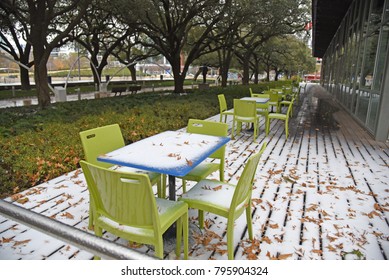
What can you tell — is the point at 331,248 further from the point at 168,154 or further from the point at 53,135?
the point at 53,135

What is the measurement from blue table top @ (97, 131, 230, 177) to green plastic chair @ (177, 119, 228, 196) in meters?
0.35

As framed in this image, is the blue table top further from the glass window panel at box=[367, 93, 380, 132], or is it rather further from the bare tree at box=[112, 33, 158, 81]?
the bare tree at box=[112, 33, 158, 81]

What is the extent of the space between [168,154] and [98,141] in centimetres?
82

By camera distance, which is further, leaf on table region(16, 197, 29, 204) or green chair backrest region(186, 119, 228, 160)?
green chair backrest region(186, 119, 228, 160)

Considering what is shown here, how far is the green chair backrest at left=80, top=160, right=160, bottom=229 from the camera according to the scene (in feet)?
5.68

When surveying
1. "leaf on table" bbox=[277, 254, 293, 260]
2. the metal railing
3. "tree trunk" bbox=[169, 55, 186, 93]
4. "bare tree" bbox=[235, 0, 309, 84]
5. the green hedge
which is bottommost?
"leaf on table" bbox=[277, 254, 293, 260]

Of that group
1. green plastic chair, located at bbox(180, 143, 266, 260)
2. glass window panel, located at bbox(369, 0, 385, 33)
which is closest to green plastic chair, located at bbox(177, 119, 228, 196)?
green plastic chair, located at bbox(180, 143, 266, 260)

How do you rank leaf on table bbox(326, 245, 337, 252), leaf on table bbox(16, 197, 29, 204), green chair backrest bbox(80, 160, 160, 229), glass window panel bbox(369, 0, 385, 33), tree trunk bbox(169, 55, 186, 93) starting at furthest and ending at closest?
tree trunk bbox(169, 55, 186, 93)
glass window panel bbox(369, 0, 385, 33)
leaf on table bbox(16, 197, 29, 204)
leaf on table bbox(326, 245, 337, 252)
green chair backrest bbox(80, 160, 160, 229)

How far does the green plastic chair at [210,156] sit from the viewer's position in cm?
303

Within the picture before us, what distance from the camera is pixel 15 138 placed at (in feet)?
15.5

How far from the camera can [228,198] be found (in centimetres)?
243

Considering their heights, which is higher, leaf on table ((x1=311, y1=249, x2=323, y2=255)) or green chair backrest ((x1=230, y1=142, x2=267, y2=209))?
green chair backrest ((x1=230, y1=142, x2=267, y2=209))
